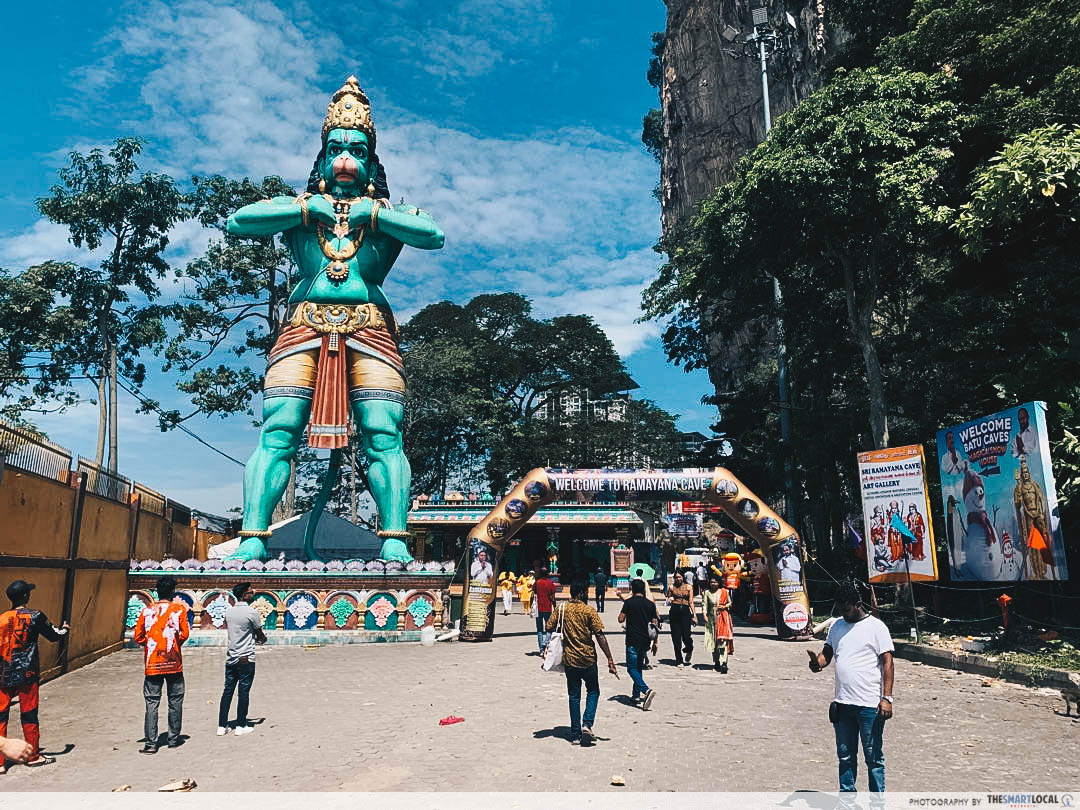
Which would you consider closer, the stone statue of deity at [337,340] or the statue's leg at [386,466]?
the stone statue of deity at [337,340]

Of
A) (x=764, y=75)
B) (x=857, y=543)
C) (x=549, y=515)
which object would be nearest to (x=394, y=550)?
(x=857, y=543)

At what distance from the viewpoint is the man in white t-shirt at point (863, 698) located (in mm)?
5309

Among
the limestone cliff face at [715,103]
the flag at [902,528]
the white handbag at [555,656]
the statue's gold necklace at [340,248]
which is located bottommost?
the white handbag at [555,656]

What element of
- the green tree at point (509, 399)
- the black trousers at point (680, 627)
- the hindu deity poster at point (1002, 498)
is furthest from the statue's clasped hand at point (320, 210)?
the green tree at point (509, 399)

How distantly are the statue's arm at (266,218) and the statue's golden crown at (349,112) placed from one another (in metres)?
1.85

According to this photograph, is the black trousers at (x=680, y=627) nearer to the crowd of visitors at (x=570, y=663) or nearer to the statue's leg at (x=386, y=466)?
the crowd of visitors at (x=570, y=663)

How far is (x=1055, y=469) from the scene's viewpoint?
12805 millimetres

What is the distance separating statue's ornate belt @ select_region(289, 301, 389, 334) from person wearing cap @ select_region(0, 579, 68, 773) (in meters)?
9.48

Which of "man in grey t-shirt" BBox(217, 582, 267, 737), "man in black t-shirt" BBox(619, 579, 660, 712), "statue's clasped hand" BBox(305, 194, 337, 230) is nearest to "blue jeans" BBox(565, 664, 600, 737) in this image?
"man in black t-shirt" BBox(619, 579, 660, 712)

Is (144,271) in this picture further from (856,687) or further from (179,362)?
(856,687)

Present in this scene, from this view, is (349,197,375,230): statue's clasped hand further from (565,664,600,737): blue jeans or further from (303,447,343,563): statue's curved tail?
(565,664,600,737): blue jeans

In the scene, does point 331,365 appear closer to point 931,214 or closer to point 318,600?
point 318,600

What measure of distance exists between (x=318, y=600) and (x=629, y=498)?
641cm

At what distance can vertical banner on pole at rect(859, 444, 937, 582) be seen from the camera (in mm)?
13484
